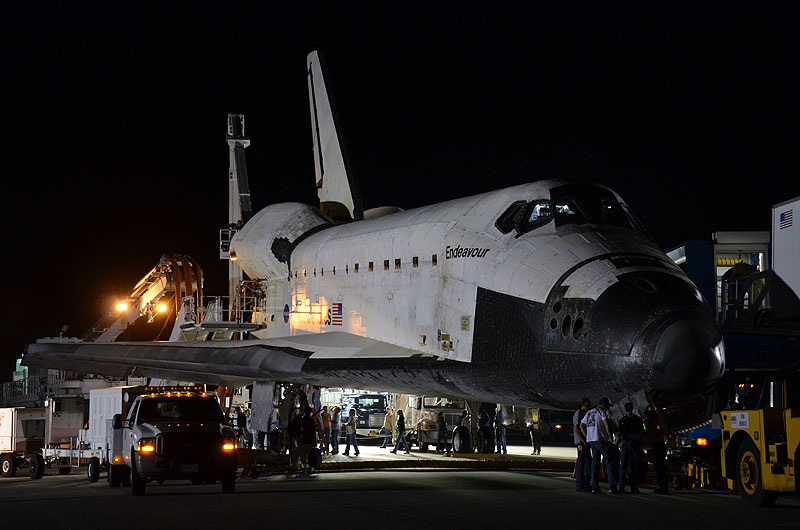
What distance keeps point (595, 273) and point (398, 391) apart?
455 centimetres

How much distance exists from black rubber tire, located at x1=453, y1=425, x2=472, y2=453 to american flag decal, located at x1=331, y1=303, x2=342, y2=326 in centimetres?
581

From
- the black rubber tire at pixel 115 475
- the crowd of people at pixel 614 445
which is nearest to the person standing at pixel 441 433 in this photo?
the black rubber tire at pixel 115 475

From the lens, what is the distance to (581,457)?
1230 centimetres

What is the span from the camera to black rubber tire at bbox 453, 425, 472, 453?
2103 centimetres

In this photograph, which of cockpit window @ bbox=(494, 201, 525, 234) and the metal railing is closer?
cockpit window @ bbox=(494, 201, 525, 234)

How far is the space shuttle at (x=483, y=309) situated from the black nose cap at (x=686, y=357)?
0.01 metres

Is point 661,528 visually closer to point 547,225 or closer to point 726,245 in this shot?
point 547,225

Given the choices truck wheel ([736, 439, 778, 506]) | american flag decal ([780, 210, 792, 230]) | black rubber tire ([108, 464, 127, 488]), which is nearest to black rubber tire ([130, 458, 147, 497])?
black rubber tire ([108, 464, 127, 488])

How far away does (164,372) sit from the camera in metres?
19.6

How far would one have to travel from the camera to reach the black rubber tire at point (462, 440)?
2103cm

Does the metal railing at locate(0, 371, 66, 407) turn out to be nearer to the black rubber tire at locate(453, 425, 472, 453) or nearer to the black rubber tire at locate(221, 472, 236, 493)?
the black rubber tire at locate(453, 425, 472, 453)

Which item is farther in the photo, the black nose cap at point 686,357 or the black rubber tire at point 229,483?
the black rubber tire at point 229,483

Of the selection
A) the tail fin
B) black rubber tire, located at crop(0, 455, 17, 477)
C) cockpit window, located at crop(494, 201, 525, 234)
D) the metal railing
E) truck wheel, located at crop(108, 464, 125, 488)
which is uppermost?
the tail fin

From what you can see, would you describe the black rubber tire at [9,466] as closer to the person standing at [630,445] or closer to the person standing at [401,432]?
the person standing at [401,432]
